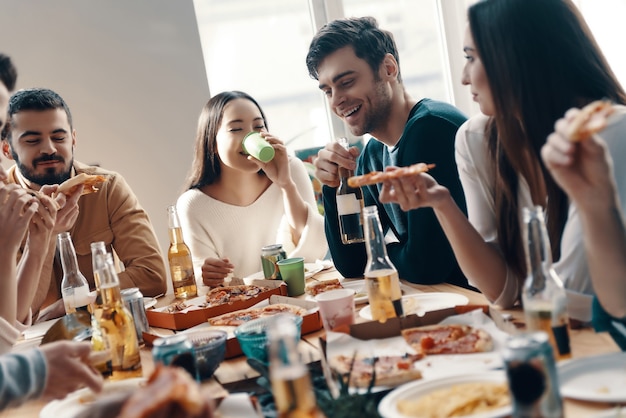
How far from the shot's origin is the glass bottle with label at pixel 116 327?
1355 mm

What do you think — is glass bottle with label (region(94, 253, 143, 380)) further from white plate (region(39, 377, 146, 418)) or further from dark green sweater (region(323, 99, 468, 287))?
dark green sweater (region(323, 99, 468, 287))

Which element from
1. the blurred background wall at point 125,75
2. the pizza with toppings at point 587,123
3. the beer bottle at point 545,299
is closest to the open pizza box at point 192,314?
the beer bottle at point 545,299

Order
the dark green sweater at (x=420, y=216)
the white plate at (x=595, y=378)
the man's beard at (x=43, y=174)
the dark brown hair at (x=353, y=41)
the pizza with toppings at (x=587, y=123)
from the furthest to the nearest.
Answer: the man's beard at (x=43, y=174), the dark brown hair at (x=353, y=41), the dark green sweater at (x=420, y=216), the pizza with toppings at (x=587, y=123), the white plate at (x=595, y=378)

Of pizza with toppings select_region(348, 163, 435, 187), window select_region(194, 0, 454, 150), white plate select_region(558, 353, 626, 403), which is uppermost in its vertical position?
window select_region(194, 0, 454, 150)

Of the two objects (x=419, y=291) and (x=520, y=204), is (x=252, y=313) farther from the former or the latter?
(x=520, y=204)

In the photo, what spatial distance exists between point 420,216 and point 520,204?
1.55ft

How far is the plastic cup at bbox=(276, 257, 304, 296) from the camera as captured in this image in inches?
74.9

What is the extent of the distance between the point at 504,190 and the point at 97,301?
3.21 feet

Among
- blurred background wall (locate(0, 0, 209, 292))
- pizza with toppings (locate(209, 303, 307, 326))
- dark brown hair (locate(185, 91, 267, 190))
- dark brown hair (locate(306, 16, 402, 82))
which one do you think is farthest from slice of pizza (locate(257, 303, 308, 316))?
blurred background wall (locate(0, 0, 209, 292))

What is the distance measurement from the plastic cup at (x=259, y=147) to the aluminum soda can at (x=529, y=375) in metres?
1.90

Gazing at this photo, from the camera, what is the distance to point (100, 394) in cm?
120

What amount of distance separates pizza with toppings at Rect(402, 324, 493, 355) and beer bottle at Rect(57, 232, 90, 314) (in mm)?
973

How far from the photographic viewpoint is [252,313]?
166cm

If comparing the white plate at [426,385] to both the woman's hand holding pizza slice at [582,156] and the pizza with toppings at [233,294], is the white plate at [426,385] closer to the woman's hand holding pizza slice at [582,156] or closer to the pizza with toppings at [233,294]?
the woman's hand holding pizza slice at [582,156]
